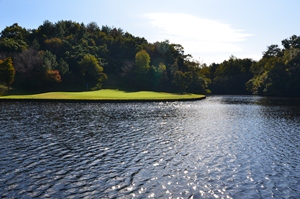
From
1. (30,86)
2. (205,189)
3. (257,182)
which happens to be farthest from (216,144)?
(30,86)

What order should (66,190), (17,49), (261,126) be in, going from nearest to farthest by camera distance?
(66,190), (261,126), (17,49)

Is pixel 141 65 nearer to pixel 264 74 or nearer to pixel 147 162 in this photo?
pixel 264 74

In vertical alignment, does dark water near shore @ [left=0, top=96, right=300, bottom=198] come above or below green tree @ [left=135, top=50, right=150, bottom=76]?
below

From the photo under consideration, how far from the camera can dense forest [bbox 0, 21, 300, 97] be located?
100000mm

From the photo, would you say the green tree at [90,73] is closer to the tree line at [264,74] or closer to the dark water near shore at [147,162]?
the tree line at [264,74]

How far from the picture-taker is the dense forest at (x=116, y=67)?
100000 millimetres

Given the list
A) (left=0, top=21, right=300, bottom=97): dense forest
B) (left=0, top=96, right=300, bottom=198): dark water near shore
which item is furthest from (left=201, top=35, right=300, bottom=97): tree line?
(left=0, top=96, right=300, bottom=198): dark water near shore

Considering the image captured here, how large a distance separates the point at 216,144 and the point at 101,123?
16.9 metres

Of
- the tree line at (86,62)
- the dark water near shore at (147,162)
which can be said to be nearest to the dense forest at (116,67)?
the tree line at (86,62)

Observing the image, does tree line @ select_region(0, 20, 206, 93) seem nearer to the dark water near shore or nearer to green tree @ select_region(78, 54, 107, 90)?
green tree @ select_region(78, 54, 107, 90)

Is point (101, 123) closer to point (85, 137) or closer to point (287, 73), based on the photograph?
point (85, 137)

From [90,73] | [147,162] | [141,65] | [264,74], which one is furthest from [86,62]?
[147,162]

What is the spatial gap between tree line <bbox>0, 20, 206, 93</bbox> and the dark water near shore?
221 feet

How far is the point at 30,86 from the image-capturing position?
9644cm
